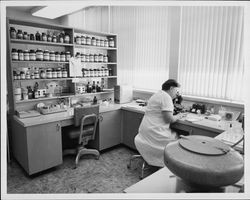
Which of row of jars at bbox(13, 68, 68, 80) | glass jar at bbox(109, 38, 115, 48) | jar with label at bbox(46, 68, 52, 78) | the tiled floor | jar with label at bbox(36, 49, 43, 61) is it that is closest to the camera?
the tiled floor

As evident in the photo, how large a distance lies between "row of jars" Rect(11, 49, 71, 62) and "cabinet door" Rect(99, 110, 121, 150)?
1.00 m

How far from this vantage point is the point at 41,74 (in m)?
2.60

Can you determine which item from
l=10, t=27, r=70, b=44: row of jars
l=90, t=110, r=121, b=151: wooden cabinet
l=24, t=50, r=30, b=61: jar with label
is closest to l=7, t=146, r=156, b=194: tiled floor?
l=90, t=110, r=121, b=151: wooden cabinet

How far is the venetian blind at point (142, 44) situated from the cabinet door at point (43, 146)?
68.1 inches

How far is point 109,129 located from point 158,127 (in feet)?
3.29

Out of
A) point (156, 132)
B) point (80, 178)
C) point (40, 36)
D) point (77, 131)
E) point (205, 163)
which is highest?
point (40, 36)

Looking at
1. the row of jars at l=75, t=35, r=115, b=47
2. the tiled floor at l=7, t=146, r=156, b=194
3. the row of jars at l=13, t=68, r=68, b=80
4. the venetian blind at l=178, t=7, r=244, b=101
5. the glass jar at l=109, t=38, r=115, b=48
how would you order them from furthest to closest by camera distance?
the glass jar at l=109, t=38, r=115, b=48
the row of jars at l=75, t=35, r=115, b=47
the row of jars at l=13, t=68, r=68, b=80
the venetian blind at l=178, t=7, r=244, b=101
the tiled floor at l=7, t=146, r=156, b=194

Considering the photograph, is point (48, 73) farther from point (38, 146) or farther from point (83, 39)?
point (38, 146)

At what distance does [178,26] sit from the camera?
277 cm

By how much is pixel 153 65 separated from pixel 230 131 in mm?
1744

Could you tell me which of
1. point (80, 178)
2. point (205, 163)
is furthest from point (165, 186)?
point (80, 178)

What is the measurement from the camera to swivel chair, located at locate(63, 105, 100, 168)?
2.41 meters

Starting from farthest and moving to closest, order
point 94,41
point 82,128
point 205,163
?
point 94,41 → point 82,128 → point 205,163

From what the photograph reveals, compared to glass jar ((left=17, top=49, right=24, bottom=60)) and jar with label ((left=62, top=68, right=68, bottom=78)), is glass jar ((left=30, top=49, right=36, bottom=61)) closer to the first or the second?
glass jar ((left=17, top=49, right=24, bottom=60))
